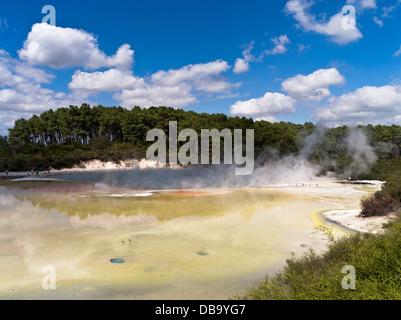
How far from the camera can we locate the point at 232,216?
18016 mm

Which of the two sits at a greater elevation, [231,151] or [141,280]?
[231,151]

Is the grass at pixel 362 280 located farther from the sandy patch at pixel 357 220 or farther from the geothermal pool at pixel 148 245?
the sandy patch at pixel 357 220

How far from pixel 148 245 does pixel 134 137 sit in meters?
58.2

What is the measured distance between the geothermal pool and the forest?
27588 mm

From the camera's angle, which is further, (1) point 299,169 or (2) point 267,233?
(1) point 299,169

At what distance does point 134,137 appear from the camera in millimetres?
68312

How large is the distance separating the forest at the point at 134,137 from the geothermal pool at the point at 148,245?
2759cm

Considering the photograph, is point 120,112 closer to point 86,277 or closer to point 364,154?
point 364,154

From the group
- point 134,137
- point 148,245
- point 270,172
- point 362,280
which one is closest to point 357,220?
point 362,280

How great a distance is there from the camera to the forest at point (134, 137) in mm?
48000

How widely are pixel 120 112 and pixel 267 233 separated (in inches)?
2664

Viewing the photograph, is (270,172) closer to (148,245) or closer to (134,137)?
(148,245)

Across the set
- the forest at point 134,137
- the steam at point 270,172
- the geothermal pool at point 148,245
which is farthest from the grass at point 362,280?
the forest at point 134,137
